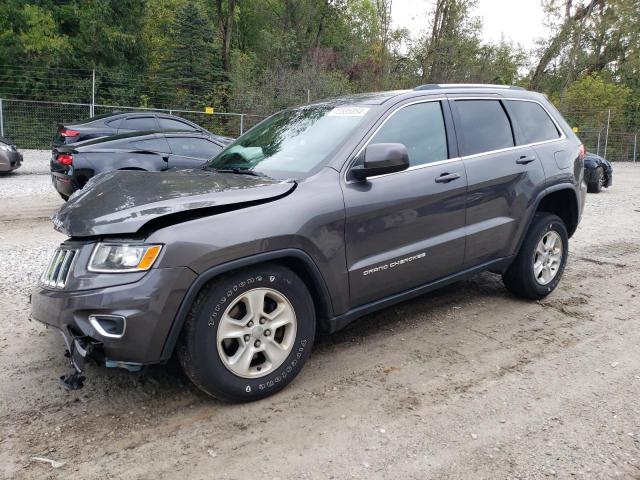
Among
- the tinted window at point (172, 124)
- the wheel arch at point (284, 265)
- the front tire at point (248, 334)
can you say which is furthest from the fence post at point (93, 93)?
the front tire at point (248, 334)

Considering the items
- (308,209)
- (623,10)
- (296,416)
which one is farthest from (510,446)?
(623,10)

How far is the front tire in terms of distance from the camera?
2.88m

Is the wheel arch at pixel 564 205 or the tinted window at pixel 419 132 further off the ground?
the tinted window at pixel 419 132

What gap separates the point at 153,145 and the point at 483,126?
626cm

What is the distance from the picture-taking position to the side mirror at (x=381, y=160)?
3383mm

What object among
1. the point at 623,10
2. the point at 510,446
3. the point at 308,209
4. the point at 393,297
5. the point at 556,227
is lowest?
the point at 510,446

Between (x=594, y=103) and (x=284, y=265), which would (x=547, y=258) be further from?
(x=594, y=103)

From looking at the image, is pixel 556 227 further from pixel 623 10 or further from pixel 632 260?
pixel 623 10

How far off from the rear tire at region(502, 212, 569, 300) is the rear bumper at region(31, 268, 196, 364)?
314 centimetres

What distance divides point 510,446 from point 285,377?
51.2 inches

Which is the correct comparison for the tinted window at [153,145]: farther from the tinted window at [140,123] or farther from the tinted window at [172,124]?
the tinted window at [140,123]

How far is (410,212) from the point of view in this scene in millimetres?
3744

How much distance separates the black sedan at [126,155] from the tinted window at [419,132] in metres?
4.98

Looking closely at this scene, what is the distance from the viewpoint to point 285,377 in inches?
127
